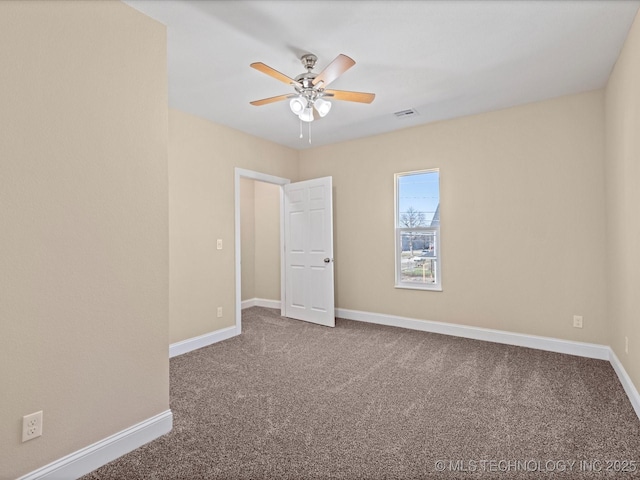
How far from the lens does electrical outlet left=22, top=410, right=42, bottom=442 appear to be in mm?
1604

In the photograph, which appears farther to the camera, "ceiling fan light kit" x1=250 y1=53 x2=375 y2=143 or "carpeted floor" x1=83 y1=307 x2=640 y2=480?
"ceiling fan light kit" x1=250 y1=53 x2=375 y2=143

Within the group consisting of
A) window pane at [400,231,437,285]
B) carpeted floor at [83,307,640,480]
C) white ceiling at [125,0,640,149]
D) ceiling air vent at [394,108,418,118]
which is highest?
ceiling air vent at [394,108,418,118]

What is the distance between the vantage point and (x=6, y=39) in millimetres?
1577

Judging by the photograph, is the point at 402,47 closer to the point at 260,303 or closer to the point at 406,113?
→ the point at 406,113

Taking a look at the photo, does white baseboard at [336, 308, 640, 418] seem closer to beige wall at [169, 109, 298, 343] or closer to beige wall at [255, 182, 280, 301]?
beige wall at [255, 182, 280, 301]

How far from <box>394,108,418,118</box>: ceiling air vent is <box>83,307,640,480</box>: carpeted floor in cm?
270

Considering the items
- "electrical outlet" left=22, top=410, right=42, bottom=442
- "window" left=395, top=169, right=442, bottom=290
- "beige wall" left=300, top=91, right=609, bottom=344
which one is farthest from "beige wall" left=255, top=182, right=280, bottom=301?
"electrical outlet" left=22, top=410, right=42, bottom=442

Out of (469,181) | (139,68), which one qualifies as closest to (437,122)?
(469,181)

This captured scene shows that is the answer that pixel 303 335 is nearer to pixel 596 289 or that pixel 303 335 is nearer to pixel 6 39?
pixel 596 289

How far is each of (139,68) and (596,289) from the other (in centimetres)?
440

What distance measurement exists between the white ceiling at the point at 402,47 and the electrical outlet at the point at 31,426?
234 cm

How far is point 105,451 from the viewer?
6.15ft

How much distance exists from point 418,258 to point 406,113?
1.87m

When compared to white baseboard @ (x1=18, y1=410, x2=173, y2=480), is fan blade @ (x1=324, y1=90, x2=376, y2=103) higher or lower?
higher
